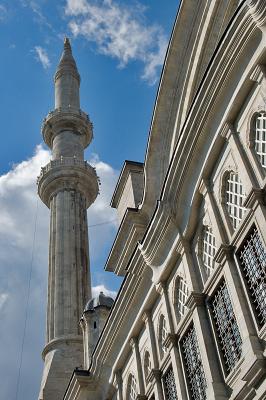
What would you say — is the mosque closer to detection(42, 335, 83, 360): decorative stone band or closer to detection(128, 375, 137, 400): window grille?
detection(128, 375, 137, 400): window grille

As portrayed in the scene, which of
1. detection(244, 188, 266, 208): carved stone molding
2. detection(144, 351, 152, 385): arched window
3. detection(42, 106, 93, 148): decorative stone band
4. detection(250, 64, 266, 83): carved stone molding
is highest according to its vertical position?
detection(42, 106, 93, 148): decorative stone band

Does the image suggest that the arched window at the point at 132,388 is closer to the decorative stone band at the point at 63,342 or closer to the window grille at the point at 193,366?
the window grille at the point at 193,366

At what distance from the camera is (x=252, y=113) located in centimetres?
1106

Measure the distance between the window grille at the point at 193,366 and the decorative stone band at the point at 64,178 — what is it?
23862 millimetres

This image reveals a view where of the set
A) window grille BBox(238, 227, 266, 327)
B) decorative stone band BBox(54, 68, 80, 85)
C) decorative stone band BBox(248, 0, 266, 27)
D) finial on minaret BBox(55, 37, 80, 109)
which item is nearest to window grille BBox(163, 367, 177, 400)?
A: window grille BBox(238, 227, 266, 327)

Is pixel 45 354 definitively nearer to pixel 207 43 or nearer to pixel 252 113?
pixel 207 43

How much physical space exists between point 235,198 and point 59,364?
62.0 ft

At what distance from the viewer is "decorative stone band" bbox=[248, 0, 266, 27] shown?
33.5 ft

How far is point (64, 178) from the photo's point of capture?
1412 inches

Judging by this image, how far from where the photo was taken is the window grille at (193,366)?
11758mm

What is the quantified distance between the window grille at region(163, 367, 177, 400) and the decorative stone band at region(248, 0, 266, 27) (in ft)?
24.3

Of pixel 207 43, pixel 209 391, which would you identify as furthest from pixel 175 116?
pixel 209 391

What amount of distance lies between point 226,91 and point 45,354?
2110cm

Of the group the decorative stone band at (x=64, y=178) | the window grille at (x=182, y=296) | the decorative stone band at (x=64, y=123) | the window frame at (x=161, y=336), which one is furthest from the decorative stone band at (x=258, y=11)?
the decorative stone band at (x=64, y=123)
